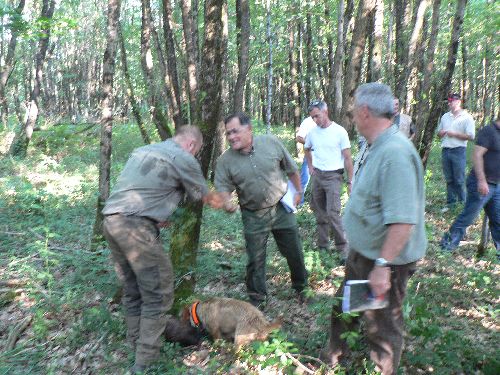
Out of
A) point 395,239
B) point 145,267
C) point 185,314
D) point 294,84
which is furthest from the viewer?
point 294,84

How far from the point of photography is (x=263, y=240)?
16.1 ft

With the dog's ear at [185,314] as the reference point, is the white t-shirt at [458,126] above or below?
above

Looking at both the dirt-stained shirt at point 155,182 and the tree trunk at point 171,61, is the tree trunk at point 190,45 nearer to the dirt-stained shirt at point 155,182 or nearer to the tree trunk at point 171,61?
the tree trunk at point 171,61

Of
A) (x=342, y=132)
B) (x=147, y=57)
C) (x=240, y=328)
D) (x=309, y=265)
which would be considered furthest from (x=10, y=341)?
(x=147, y=57)

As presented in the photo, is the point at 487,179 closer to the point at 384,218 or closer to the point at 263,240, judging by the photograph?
the point at 263,240

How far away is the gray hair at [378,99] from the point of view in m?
2.94

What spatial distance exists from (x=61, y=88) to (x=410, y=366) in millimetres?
47206

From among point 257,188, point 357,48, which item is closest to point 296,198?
point 257,188

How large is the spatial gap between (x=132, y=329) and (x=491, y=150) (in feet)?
16.3

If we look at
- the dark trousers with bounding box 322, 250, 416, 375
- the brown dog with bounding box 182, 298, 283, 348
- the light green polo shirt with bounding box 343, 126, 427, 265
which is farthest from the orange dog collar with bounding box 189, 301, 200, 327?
the light green polo shirt with bounding box 343, 126, 427, 265

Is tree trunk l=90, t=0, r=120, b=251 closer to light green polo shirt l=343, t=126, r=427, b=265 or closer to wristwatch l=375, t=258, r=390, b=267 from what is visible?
light green polo shirt l=343, t=126, r=427, b=265

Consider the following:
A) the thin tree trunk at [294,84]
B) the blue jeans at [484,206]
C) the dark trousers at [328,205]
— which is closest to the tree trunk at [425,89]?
the blue jeans at [484,206]

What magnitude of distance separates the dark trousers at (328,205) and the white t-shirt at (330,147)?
4.5 inches

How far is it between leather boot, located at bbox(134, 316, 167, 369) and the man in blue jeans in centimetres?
452
